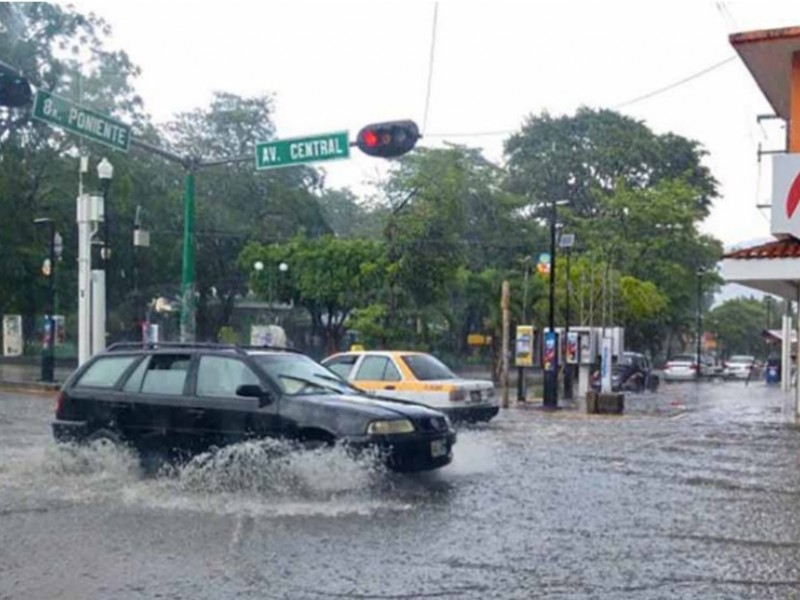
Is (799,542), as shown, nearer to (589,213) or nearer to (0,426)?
(0,426)

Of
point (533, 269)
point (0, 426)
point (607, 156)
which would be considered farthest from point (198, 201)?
point (0, 426)

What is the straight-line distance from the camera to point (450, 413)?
708 inches

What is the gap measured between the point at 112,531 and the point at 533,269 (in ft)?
116

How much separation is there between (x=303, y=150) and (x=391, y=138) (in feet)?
7.11

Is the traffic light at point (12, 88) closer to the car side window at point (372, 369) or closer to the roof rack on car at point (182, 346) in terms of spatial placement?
the roof rack on car at point (182, 346)

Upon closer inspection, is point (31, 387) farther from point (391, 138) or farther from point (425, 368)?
point (391, 138)

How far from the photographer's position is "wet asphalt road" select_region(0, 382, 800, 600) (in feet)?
23.0

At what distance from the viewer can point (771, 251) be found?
17.9m

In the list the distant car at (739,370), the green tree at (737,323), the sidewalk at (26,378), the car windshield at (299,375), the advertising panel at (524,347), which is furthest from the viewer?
the green tree at (737,323)

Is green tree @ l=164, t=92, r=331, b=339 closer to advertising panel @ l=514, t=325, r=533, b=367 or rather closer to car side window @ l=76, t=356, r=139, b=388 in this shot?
advertising panel @ l=514, t=325, r=533, b=367

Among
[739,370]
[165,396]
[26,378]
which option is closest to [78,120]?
[165,396]

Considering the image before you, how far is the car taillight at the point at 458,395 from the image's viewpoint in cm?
1795

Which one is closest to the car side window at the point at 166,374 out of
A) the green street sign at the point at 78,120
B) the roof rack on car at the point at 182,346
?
the roof rack on car at the point at 182,346

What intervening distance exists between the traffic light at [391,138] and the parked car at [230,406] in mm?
5196
